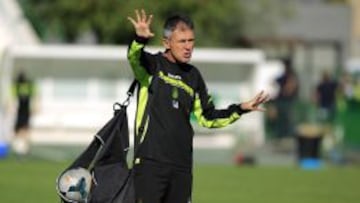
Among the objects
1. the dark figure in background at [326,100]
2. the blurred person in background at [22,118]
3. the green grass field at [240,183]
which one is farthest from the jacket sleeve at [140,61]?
the dark figure in background at [326,100]

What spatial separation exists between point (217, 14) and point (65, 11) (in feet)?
20.1

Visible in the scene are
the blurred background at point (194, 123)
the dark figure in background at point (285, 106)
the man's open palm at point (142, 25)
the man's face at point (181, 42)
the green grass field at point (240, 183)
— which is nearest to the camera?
the man's open palm at point (142, 25)

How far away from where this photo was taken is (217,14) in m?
48.2

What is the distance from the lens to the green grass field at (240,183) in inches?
725

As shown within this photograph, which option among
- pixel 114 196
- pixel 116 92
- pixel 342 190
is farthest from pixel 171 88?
pixel 116 92

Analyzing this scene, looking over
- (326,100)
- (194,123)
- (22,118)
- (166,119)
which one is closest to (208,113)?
(166,119)

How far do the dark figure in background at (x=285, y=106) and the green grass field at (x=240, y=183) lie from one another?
15.4ft

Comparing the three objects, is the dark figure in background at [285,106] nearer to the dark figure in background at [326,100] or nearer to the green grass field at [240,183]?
the dark figure in background at [326,100]

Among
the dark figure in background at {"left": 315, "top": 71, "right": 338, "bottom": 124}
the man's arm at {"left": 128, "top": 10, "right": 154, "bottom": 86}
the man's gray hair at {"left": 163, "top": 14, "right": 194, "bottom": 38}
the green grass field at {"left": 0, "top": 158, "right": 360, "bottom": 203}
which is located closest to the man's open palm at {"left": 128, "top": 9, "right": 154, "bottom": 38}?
the man's arm at {"left": 128, "top": 10, "right": 154, "bottom": 86}

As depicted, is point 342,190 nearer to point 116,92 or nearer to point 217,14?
point 116,92

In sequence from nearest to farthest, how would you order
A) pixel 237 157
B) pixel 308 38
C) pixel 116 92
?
pixel 237 157 → pixel 116 92 → pixel 308 38

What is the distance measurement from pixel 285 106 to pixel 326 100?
2.45 meters

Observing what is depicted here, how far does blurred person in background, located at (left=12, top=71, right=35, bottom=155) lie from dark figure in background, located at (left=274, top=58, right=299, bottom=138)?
7.36m

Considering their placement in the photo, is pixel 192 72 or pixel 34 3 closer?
pixel 192 72
